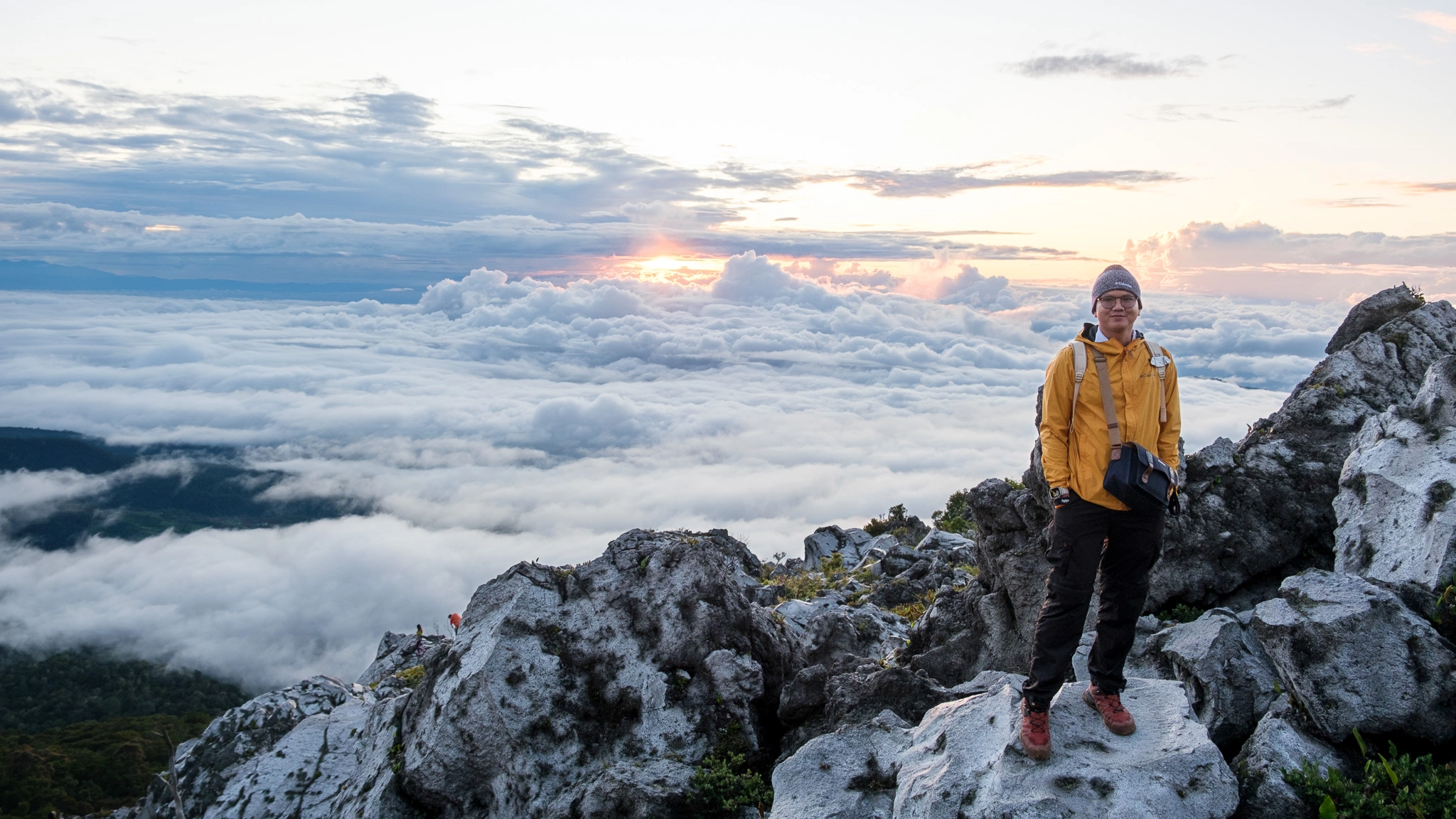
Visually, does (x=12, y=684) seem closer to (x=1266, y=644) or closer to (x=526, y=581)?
(x=526, y=581)

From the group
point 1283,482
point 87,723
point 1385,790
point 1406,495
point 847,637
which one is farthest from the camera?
point 87,723

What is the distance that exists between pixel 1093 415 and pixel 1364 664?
153 inches

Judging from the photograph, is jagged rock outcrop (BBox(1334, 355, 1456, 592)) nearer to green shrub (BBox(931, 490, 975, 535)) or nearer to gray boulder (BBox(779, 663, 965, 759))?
gray boulder (BBox(779, 663, 965, 759))

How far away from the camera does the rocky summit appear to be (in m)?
7.74

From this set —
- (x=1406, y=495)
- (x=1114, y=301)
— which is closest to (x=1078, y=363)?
(x=1114, y=301)

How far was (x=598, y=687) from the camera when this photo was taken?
11.4 meters

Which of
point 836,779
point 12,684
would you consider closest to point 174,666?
point 12,684

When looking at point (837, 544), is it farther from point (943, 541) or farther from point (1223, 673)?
point (1223, 673)

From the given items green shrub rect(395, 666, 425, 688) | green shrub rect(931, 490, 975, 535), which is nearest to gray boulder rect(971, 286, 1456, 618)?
green shrub rect(395, 666, 425, 688)

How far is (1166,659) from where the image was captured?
10117mm

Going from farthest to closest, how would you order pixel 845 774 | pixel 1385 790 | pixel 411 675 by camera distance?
pixel 411 675
pixel 845 774
pixel 1385 790

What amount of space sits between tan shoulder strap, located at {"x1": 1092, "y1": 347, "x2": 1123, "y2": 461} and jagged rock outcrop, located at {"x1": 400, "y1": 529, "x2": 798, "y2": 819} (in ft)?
20.8

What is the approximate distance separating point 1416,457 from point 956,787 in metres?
8.29

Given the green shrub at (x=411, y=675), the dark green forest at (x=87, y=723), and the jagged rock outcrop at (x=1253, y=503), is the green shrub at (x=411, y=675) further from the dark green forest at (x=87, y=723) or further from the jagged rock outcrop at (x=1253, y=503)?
the dark green forest at (x=87, y=723)
